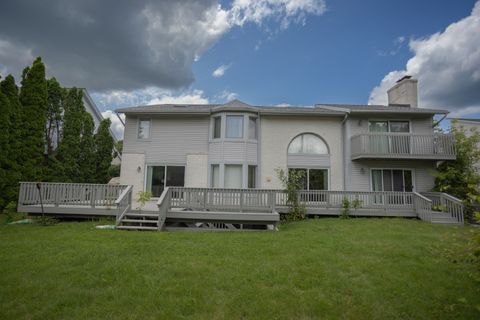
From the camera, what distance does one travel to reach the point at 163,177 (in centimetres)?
1314

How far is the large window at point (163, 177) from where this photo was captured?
13.1 metres

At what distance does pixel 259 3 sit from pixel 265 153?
10.0 metres

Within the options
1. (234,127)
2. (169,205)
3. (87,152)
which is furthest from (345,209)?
(87,152)

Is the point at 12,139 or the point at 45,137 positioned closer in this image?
the point at 12,139

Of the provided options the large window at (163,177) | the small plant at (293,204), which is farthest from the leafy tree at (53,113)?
the small plant at (293,204)

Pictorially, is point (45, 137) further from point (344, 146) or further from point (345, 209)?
point (344, 146)

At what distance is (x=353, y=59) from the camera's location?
58.3 feet

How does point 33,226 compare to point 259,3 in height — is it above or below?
below

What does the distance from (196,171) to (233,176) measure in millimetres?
2148

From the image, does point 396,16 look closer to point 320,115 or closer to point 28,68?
point 320,115

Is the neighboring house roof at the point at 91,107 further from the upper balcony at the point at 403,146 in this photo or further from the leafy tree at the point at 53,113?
the upper balcony at the point at 403,146

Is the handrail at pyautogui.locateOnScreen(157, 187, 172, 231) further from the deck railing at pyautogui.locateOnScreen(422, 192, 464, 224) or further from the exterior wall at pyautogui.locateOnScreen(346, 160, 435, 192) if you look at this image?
the deck railing at pyautogui.locateOnScreen(422, 192, 464, 224)

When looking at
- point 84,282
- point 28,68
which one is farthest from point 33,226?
point 28,68

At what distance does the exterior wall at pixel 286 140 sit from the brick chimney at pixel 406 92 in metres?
5.82
